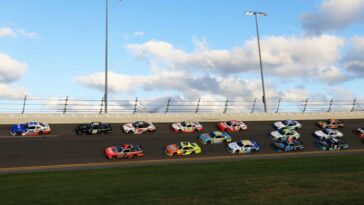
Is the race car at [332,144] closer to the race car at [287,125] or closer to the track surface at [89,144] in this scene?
the track surface at [89,144]

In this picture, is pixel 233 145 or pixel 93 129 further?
pixel 93 129

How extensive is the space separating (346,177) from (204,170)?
975cm

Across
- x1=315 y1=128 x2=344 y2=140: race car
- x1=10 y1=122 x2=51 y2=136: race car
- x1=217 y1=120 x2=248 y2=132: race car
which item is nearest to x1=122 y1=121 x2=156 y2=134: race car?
x1=10 y1=122 x2=51 y2=136: race car

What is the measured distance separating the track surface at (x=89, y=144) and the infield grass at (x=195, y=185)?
6603 millimetres

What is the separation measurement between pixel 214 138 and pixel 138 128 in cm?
848

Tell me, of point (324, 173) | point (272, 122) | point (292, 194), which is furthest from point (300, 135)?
point (292, 194)

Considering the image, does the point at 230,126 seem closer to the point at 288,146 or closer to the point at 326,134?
the point at 288,146

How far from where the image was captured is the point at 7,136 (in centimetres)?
4119

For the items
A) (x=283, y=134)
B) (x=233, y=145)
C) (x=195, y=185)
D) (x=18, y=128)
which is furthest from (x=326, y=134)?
(x=18, y=128)

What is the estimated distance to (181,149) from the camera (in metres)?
40.6

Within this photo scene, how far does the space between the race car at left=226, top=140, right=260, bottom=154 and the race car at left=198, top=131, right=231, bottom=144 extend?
172 centimetres

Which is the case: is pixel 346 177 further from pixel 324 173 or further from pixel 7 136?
pixel 7 136

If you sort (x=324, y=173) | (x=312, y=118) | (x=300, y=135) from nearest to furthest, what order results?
(x=324, y=173) < (x=300, y=135) < (x=312, y=118)

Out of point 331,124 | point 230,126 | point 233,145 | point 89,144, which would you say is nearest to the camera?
point 89,144
